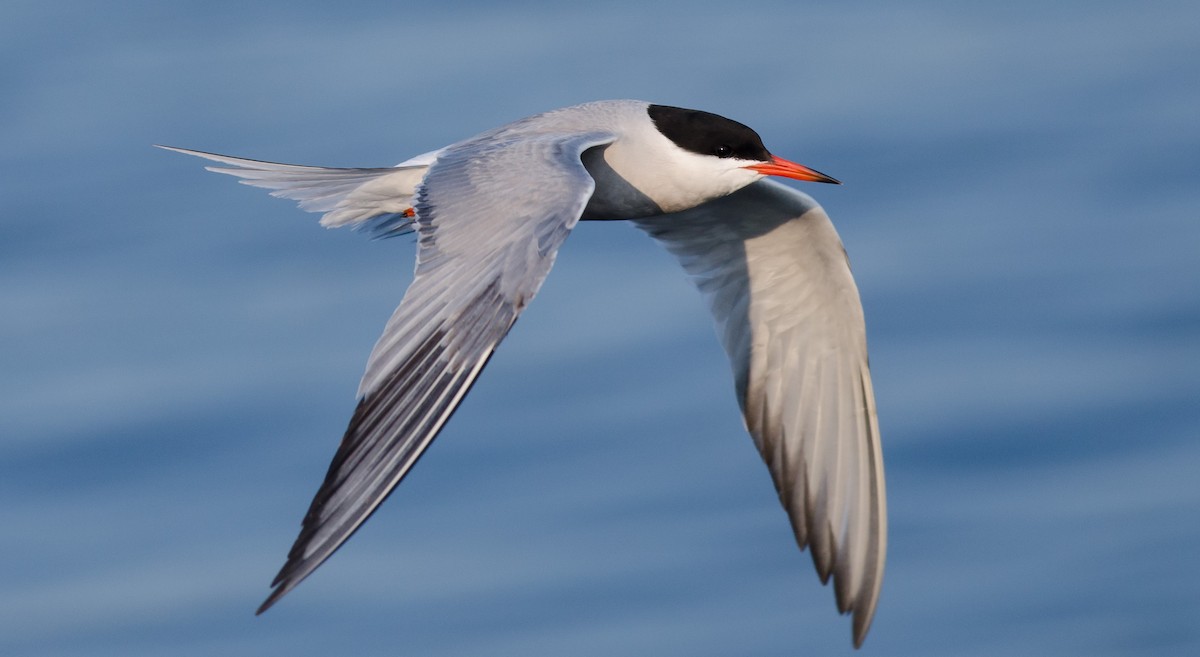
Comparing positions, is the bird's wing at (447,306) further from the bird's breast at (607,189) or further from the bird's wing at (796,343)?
the bird's wing at (796,343)

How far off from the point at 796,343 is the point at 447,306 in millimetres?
3028

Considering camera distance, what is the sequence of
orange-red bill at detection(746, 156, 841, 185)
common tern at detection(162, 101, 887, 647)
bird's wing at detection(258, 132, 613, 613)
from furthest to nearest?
orange-red bill at detection(746, 156, 841, 185), common tern at detection(162, 101, 887, 647), bird's wing at detection(258, 132, 613, 613)

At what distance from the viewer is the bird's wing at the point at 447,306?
5.84 meters

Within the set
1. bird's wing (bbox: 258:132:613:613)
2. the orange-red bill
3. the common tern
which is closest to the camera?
bird's wing (bbox: 258:132:613:613)

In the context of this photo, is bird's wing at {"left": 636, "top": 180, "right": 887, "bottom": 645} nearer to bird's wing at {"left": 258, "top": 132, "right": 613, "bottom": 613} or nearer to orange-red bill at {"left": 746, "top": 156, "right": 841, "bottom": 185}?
orange-red bill at {"left": 746, "top": 156, "right": 841, "bottom": 185}

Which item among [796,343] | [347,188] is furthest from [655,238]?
[347,188]

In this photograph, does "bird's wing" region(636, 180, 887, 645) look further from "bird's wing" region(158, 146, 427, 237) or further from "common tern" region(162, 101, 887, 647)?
"bird's wing" region(158, 146, 427, 237)

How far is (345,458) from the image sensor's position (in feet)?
19.6

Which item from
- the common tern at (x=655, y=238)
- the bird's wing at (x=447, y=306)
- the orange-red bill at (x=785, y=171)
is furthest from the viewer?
the orange-red bill at (x=785, y=171)

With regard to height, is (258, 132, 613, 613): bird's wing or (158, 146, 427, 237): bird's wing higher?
(158, 146, 427, 237): bird's wing

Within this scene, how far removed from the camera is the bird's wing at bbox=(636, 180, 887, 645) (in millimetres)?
8578

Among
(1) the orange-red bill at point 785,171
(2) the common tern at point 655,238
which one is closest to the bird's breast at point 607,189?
(2) the common tern at point 655,238

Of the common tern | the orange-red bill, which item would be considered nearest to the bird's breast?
the common tern

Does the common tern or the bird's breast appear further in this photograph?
the bird's breast
